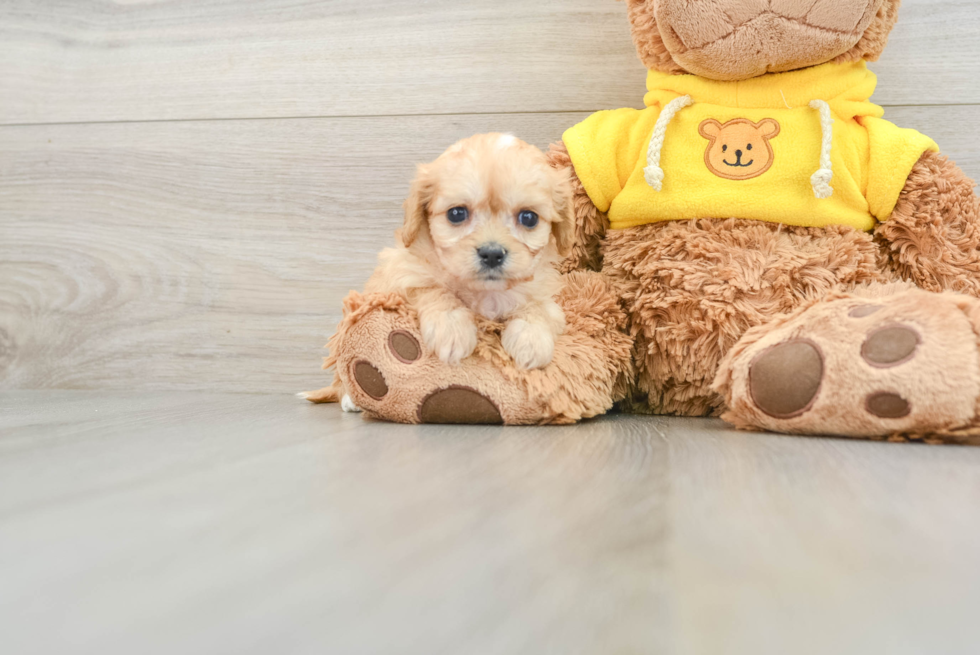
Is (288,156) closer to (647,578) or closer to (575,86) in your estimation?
(575,86)

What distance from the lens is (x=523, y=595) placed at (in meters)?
0.41

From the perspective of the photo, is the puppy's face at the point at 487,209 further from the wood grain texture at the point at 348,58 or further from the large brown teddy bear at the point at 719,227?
the wood grain texture at the point at 348,58

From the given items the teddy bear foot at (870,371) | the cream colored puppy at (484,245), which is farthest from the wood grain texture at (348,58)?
the teddy bear foot at (870,371)

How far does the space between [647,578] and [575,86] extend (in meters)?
1.30

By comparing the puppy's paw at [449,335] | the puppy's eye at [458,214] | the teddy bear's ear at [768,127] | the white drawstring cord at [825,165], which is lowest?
the puppy's paw at [449,335]

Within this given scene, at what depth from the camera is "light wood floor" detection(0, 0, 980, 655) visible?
15.4 inches

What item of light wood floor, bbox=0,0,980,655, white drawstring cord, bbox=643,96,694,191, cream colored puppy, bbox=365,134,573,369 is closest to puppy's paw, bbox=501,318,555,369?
cream colored puppy, bbox=365,134,573,369

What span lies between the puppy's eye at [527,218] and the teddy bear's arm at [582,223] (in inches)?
5.9

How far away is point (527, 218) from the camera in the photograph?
1131 millimetres

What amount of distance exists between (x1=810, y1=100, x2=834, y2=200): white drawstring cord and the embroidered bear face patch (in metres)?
0.07

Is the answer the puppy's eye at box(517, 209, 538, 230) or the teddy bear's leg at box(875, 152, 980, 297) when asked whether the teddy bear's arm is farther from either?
the teddy bear's leg at box(875, 152, 980, 297)

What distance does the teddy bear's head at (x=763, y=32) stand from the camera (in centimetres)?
111

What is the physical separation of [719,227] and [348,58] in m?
0.94

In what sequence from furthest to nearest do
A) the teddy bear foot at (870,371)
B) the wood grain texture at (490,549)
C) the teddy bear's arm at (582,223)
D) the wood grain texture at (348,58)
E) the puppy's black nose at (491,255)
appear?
the wood grain texture at (348,58), the teddy bear's arm at (582,223), the puppy's black nose at (491,255), the teddy bear foot at (870,371), the wood grain texture at (490,549)
